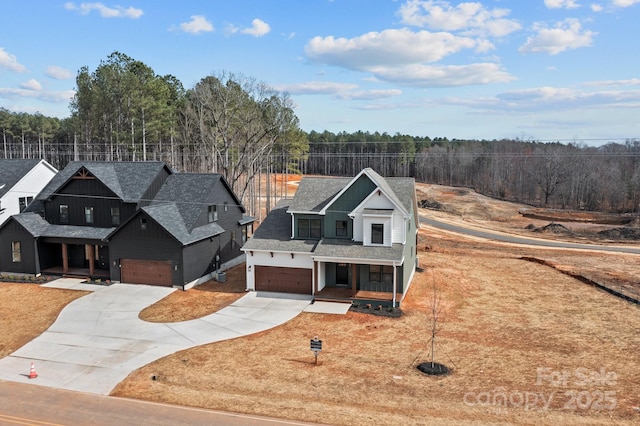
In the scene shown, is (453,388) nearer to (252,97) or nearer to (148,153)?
(252,97)

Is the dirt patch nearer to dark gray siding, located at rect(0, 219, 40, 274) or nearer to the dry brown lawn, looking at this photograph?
the dry brown lawn

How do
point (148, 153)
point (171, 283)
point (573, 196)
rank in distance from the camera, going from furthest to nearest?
point (573, 196), point (148, 153), point (171, 283)

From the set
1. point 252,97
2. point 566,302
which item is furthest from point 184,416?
point 252,97

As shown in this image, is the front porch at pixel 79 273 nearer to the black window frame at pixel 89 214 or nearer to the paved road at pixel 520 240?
the black window frame at pixel 89 214

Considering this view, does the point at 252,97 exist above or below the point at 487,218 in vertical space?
above

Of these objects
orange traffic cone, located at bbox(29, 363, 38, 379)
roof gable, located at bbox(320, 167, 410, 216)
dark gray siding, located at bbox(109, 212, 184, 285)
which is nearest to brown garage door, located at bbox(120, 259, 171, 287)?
dark gray siding, located at bbox(109, 212, 184, 285)

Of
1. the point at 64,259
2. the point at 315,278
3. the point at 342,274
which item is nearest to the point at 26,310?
the point at 64,259

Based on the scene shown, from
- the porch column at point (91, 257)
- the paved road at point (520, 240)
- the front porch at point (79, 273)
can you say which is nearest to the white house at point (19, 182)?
the front porch at point (79, 273)
